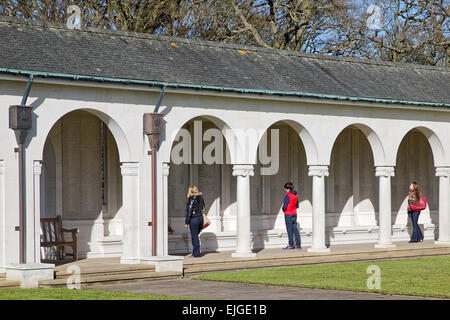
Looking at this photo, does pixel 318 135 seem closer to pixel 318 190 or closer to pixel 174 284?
pixel 318 190

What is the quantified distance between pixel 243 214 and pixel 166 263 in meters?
3.10

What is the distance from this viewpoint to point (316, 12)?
43812mm

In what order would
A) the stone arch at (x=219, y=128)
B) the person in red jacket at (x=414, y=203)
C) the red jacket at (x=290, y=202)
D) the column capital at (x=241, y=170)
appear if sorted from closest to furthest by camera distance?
the stone arch at (x=219, y=128)
the column capital at (x=241, y=170)
the red jacket at (x=290, y=202)
the person in red jacket at (x=414, y=203)

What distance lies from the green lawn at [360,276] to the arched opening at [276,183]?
3739 mm

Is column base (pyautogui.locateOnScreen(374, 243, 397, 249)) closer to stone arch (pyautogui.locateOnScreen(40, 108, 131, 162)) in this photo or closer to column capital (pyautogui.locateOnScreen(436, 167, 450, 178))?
column capital (pyautogui.locateOnScreen(436, 167, 450, 178))

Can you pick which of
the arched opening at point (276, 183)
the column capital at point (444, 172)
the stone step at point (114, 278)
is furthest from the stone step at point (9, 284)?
the column capital at point (444, 172)

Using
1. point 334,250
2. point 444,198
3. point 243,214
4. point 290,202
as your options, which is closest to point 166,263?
point 243,214

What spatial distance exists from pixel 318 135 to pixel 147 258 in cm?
586

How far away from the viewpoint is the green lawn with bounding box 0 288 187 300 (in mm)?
17359

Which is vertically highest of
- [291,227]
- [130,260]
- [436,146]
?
[436,146]

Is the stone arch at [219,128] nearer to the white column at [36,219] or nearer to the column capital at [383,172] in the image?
the white column at [36,219]

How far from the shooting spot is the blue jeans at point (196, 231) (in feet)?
79.4

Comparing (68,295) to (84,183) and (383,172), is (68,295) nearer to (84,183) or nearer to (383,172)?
(84,183)

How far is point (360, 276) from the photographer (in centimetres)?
2130
